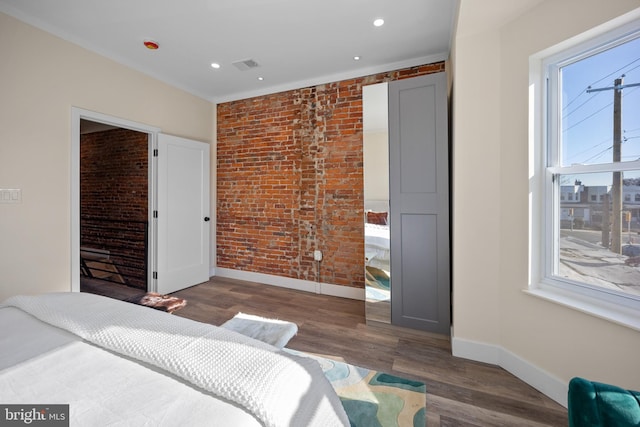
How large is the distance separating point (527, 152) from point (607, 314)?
1068 millimetres

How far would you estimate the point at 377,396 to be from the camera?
5.65 ft

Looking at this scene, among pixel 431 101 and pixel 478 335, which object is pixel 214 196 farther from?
pixel 478 335

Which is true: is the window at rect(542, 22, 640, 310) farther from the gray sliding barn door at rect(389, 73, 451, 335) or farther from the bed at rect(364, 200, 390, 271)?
the bed at rect(364, 200, 390, 271)

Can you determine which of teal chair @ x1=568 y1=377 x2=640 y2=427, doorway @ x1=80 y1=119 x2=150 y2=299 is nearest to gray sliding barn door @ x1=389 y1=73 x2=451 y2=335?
teal chair @ x1=568 y1=377 x2=640 y2=427

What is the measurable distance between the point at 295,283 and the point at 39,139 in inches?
121

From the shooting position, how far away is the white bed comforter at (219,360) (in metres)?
0.83

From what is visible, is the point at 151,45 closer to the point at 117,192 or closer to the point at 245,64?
A: the point at 245,64

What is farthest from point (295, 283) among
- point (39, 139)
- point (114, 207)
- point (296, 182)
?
point (114, 207)

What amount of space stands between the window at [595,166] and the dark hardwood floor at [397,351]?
780mm

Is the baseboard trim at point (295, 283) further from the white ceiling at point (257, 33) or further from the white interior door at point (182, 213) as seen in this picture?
the white ceiling at point (257, 33)

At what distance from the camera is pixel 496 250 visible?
210cm

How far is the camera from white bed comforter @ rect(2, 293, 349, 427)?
0.83 m

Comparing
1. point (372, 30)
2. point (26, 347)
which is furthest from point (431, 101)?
point (26, 347)

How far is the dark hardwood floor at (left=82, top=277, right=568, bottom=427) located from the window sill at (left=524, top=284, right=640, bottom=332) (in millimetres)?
623
